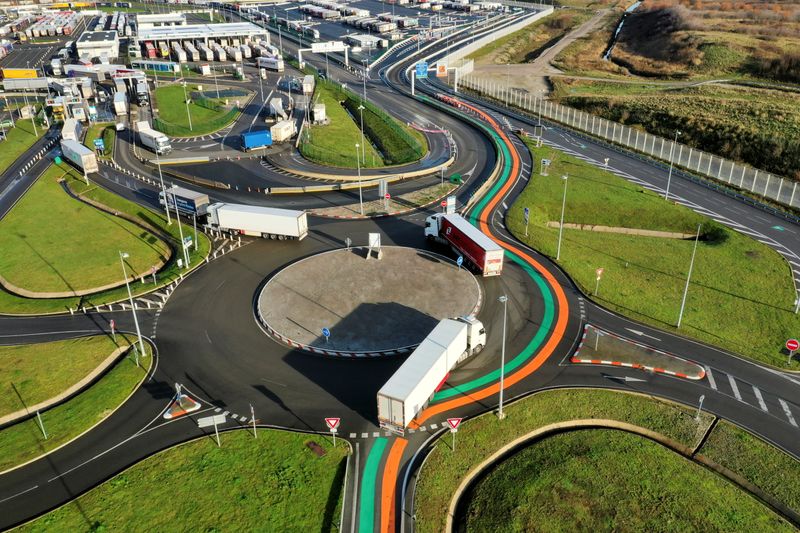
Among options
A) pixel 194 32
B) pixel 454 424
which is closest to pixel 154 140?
pixel 454 424

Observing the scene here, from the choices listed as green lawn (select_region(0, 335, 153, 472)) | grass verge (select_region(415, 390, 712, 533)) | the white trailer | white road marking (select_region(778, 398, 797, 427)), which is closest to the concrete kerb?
grass verge (select_region(415, 390, 712, 533))

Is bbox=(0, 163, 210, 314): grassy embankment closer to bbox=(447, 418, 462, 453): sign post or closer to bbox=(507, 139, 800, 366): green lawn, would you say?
bbox=(447, 418, 462, 453): sign post

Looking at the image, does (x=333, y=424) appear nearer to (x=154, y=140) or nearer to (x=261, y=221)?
(x=261, y=221)

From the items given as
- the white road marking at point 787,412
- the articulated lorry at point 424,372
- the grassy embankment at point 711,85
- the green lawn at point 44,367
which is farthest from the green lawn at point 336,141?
the white road marking at point 787,412

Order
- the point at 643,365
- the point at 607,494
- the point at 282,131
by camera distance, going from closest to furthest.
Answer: the point at 607,494
the point at 643,365
the point at 282,131

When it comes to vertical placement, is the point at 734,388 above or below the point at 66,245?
below
